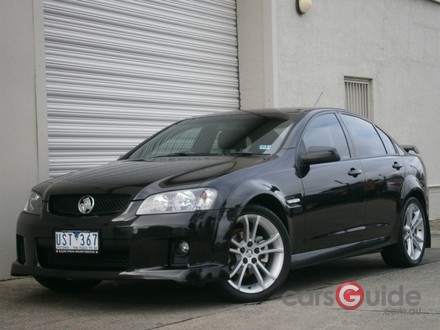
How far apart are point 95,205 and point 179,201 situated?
64 cm

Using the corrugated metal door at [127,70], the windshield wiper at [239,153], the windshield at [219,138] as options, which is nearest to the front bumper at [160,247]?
the windshield wiper at [239,153]

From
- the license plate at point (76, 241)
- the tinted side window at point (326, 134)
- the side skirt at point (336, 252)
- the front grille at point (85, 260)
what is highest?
the tinted side window at point (326, 134)

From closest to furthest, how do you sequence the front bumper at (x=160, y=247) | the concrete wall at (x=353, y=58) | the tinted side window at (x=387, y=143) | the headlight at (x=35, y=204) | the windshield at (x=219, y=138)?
the front bumper at (x=160, y=247) → the headlight at (x=35, y=204) → the windshield at (x=219, y=138) → the tinted side window at (x=387, y=143) → the concrete wall at (x=353, y=58)

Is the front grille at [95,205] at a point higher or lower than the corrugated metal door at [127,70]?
lower

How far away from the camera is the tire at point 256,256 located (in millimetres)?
5801

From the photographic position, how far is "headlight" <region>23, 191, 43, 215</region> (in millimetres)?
6141

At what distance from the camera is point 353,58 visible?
43.9 feet

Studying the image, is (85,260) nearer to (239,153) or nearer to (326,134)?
(239,153)

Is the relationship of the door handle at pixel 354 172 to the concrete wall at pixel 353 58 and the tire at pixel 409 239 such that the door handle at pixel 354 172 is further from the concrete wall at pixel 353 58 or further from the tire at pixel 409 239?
the concrete wall at pixel 353 58

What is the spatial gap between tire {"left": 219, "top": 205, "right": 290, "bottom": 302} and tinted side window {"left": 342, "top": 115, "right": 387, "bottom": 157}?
1804 millimetres

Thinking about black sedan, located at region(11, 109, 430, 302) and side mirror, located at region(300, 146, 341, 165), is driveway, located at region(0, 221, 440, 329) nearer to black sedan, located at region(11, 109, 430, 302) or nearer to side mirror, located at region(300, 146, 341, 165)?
black sedan, located at region(11, 109, 430, 302)

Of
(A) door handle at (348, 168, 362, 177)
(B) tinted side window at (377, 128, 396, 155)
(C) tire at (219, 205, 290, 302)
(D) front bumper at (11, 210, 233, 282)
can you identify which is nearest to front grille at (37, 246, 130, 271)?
(D) front bumper at (11, 210, 233, 282)

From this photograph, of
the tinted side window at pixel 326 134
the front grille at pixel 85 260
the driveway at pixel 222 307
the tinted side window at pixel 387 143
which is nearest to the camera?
the driveway at pixel 222 307

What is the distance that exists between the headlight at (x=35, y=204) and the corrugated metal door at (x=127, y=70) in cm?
231
